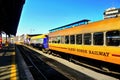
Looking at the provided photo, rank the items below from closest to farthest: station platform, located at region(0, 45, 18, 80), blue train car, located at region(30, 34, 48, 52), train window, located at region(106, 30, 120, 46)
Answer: train window, located at region(106, 30, 120, 46), station platform, located at region(0, 45, 18, 80), blue train car, located at region(30, 34, 48, 52)

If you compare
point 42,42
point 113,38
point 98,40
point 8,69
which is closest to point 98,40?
point 98,40

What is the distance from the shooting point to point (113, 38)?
42.9 feet

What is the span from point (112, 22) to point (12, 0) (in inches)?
449

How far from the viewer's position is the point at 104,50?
45.9 ft

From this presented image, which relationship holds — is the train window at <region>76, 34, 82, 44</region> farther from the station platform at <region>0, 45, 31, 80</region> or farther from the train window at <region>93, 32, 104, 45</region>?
the station platform at <region>0, 45, 31, 80</region>

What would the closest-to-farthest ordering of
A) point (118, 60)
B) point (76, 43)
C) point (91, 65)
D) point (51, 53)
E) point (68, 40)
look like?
point (118, 60) < point (91, 65) < point (76, 43) < point (68, 40) < point (51, 53)

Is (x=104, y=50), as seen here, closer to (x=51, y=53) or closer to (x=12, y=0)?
(x=12, y=0)

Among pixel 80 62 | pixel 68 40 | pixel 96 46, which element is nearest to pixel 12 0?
pixel 68 40

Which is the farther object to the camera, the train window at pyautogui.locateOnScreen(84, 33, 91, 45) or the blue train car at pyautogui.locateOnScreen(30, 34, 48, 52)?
the blue train car at pyautogui.locateOnScreen(30, 34, 48, 52)

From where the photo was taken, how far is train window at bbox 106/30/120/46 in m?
12.7

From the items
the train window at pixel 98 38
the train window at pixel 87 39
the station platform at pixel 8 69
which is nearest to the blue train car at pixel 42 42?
the station platform at pixel 8 69

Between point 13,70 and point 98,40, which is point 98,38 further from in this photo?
point 13,70

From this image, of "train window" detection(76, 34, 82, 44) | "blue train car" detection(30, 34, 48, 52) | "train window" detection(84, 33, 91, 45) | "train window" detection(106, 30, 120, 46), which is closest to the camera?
"train window" detection(106, 30, 120, 46)

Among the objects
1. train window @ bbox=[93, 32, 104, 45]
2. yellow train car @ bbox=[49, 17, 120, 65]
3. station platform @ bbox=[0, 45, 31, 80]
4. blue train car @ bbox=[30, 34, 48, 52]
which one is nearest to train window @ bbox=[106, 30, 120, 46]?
yellow train car @ bbox=[49, 17, 120, 65]
